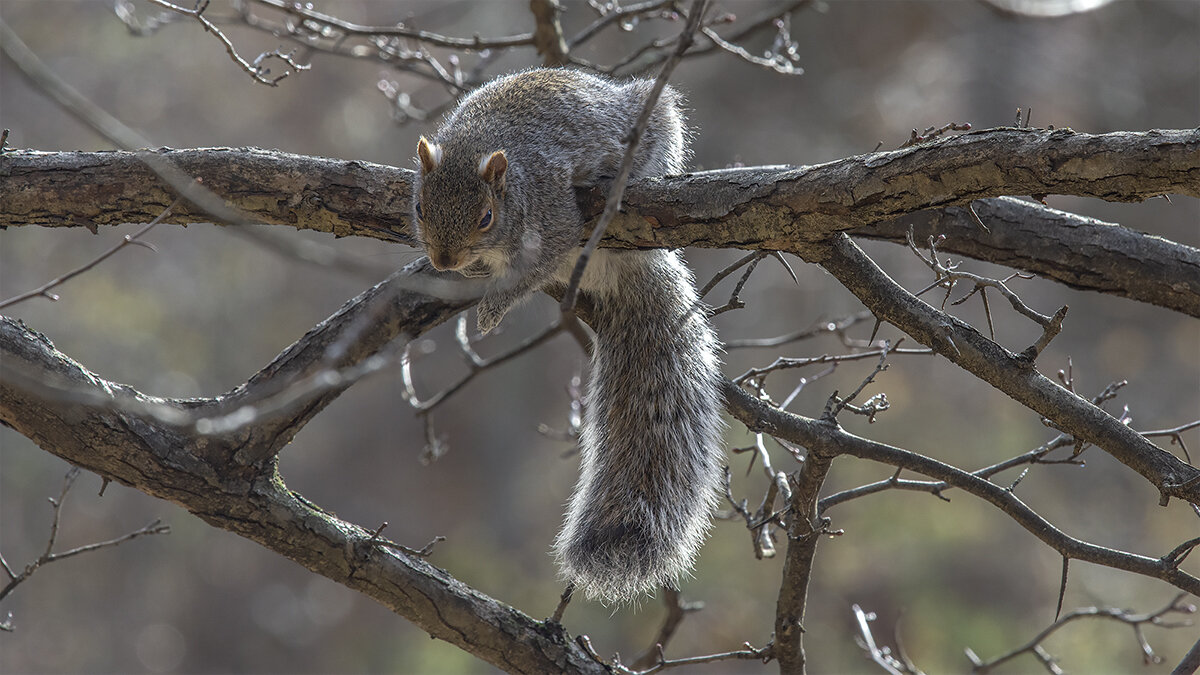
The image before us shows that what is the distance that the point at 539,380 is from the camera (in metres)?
8.21

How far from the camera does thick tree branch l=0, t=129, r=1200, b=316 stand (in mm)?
1538

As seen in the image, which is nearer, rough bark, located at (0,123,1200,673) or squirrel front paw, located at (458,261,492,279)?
rough bark, located at (0,123,1200,673)

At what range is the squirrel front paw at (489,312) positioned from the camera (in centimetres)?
226

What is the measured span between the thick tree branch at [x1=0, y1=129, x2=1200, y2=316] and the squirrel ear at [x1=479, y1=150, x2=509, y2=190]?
0.18 meters

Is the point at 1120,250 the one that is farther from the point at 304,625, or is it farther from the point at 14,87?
the point at 14,87

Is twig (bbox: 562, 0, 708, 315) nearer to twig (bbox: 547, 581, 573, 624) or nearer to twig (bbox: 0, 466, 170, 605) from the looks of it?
twig (bbox: 547, 581, 573, 624)

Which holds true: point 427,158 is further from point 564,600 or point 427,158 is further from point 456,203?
point 564,600

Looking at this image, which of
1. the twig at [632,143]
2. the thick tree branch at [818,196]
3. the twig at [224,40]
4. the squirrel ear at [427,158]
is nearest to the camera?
the twig at [632,143]

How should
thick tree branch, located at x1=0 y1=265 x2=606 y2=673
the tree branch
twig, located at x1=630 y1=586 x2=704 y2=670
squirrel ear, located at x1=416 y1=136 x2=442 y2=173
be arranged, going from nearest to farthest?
the tree branch, thick tree branch, located at x1=0 y1=265 x2=606 y2=673, squirrel ear, located at x1=416 y1=136 x2=442 y2=173, twig, located at x1=630 y1=586 x2=704 y2=670

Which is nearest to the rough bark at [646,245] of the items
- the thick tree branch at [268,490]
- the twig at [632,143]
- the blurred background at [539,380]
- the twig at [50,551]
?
→ the thick tree branch at [268,490]

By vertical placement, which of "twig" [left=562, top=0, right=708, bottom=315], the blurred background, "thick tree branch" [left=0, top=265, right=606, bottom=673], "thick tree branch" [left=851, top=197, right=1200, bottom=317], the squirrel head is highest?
the blurred background

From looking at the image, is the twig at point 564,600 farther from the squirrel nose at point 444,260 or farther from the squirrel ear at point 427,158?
the squirrel ear at point 427,158

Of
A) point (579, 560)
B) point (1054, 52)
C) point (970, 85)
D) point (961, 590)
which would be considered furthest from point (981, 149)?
point (1054, 52)

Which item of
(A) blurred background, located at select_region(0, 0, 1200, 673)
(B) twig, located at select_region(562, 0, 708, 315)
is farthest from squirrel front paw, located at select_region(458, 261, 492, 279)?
(A) blurred background, located at select_region(0, 0, 1200, 673)
